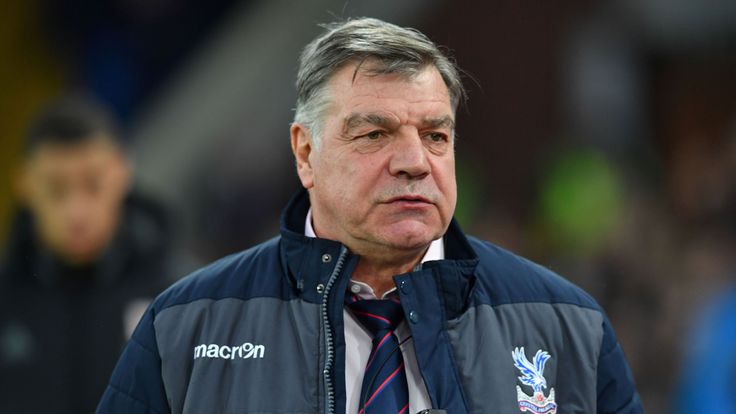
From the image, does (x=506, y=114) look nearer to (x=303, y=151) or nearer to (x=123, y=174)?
(x=123, y=174)

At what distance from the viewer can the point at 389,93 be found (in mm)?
3139

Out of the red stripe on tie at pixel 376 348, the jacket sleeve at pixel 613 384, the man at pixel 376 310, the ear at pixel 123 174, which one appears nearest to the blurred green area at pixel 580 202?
the ear at pixel 123 174

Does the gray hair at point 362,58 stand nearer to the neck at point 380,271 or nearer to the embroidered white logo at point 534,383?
the neck at point 380,271

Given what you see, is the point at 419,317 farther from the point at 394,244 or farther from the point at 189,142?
the point at 189,142

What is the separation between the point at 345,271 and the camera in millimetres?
3141

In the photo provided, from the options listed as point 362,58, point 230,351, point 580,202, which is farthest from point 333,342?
point 580,202

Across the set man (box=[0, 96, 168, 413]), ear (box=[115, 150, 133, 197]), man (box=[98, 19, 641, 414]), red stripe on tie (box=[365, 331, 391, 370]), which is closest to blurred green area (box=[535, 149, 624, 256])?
ear (box=[115, 150, 133, 197])

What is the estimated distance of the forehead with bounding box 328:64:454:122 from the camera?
3.13 m

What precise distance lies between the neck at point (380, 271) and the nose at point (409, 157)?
218mm

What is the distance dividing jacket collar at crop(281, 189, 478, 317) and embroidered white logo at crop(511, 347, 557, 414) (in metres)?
0.18

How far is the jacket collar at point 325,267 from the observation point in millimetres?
3137

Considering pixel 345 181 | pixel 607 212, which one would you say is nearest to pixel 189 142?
pixel 607 212

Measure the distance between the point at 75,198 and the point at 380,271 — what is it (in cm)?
233

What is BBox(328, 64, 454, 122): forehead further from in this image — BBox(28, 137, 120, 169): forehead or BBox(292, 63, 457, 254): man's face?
BBox(28, 137, 120, 169): forehead
